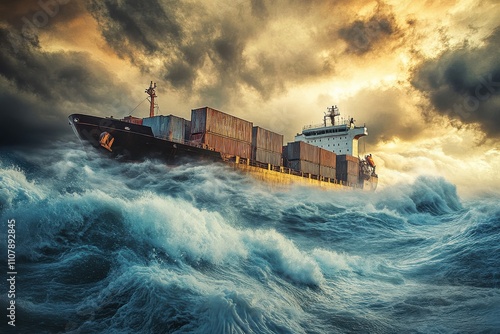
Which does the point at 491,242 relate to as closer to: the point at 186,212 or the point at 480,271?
the point at 480,271

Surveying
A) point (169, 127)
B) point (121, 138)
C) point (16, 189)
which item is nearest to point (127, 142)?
point (121, 138)

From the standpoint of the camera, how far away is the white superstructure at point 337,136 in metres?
52.8

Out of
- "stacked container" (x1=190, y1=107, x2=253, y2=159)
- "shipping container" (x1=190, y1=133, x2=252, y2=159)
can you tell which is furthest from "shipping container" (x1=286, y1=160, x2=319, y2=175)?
"stacked container" (x1=190, y1=107, x2=253, y2=159)

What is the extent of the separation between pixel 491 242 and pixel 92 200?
15103 mm

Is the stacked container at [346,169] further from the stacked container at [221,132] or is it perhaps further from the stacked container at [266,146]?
the stacked container at [221,132]

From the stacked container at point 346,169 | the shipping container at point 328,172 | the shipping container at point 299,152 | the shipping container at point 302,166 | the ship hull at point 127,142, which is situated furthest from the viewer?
the stacked container at point 346,169

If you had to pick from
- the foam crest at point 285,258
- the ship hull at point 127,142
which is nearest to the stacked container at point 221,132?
the ship hull at point 127,142

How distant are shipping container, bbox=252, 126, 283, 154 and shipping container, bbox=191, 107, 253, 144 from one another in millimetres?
879

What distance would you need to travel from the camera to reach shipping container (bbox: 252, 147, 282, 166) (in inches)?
1168

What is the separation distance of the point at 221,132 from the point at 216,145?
155 centimetres

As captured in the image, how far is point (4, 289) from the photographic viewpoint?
5.50m

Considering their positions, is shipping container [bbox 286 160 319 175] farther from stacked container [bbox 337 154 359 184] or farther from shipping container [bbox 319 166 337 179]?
stacked container [bbox 337 154 359 184]

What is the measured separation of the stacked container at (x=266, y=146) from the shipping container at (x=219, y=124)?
98 cm

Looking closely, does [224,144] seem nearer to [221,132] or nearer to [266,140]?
[221,132]
